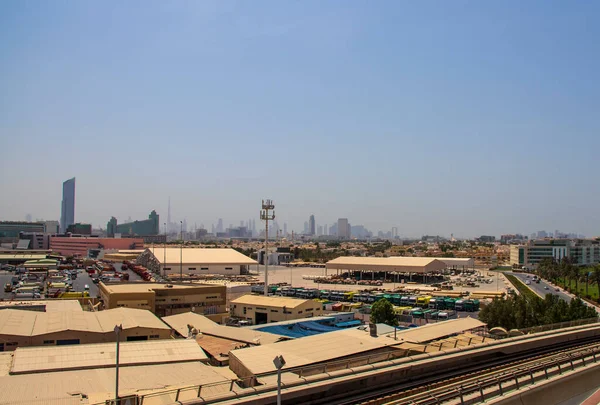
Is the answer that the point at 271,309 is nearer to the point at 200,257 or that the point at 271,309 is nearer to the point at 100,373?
the point at 100,373

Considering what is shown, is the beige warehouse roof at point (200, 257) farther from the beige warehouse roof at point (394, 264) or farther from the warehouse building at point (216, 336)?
the warehouse building at point (216, 336)

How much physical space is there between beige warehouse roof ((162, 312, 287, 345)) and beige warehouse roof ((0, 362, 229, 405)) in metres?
3.83

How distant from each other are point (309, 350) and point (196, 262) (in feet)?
122

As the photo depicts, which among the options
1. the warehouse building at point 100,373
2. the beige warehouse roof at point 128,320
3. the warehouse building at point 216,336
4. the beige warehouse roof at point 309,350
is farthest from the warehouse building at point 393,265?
the warehouse building at point 100,373

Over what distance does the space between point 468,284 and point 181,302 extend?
2666cm

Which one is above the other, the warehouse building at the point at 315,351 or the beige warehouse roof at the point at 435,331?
the warehouse building at the point at 315,351

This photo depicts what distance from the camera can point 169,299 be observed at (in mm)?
21312

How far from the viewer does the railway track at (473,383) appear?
19.6 feet

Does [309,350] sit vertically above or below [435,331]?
above

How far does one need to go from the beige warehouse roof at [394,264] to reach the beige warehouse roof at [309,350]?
31536mm

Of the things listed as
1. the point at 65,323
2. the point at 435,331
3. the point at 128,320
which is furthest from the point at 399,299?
the point at 65,323

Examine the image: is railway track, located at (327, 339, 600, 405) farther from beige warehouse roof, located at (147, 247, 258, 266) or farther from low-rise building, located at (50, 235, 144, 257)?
low-rise building, located at (50, 235, 144, 257)

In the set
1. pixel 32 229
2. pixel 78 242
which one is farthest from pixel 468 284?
pixel 32 229

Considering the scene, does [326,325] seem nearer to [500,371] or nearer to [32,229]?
[500,371]
